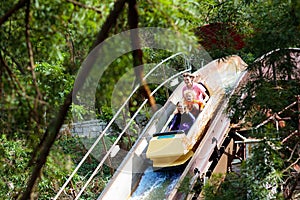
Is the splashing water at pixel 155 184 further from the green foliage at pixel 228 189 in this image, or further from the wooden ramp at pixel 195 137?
the green foliage at pixel 228 189

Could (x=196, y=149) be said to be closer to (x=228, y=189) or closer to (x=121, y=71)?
(x=228, y=189)

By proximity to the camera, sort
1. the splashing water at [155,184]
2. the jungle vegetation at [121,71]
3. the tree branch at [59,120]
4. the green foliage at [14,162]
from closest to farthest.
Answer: the tree branch at [59,120] → the jungle vegetation at [121,71] → the splashing water at [155,184] → the green foliage at [14,162]

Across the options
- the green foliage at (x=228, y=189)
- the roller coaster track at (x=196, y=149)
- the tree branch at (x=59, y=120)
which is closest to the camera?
the tree branch at (x=59, y=120)

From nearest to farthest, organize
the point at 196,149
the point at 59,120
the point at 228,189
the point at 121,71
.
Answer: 1. the point at 59,120
2. the point at 121,71
3. the point at 228,189
4. the point at 196,149

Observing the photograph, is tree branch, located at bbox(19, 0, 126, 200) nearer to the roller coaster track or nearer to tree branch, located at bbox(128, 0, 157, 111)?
tree branch, located at bbox(128, 0, 157, 111)

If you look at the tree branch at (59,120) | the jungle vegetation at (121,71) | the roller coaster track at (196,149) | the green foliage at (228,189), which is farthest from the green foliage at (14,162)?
the tree branch at (59,120)

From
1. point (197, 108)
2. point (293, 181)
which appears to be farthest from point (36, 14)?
point (197, 108)

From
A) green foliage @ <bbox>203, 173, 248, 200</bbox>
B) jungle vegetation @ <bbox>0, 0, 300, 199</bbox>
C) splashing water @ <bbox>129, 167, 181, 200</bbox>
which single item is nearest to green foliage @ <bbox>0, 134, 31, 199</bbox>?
jungle vegetation @ <bbox>0, 0, 300, 199</bbox>

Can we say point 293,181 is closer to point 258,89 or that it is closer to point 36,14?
point 258,89

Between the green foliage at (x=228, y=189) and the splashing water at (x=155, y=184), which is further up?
the splashing water at (x=155, y=184)

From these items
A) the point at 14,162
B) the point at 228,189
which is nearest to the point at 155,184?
the point at 14,162

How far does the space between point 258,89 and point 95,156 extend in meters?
6.90

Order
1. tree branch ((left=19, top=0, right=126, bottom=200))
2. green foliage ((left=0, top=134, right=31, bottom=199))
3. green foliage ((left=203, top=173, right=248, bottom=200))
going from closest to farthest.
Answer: tree branch ((left=19, top=0, right=126, bottom=200)) < green foliage ((left=203, top=173, right=248, bottom=200)) < green foliage ((left=0, top=134, right=31, bottom=199))

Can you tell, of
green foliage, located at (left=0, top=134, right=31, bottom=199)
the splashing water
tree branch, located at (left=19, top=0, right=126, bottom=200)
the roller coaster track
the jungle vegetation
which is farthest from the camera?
green foliage, located at (left=0, top=134, right=31, bottom=199)
